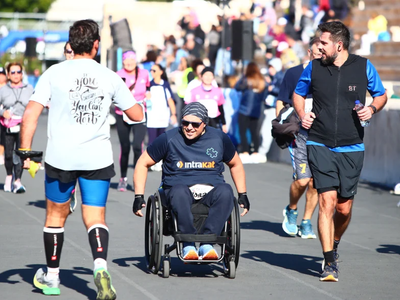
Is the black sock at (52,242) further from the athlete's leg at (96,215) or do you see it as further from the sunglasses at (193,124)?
the sunglasses at (193,124)

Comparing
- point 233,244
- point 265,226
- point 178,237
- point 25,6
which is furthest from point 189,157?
point 25,6

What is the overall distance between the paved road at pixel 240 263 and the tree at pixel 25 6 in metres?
51.5

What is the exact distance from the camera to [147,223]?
23.9ft

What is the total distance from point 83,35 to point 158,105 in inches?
347

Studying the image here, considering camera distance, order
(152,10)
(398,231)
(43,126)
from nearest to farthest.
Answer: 1. (398,231)
2. (43,126)
3. (152,10)

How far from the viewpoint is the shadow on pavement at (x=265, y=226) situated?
9703 millimetres

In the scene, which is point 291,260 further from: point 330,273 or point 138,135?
point 138,135

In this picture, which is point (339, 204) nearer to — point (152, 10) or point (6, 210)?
point (6, 210)

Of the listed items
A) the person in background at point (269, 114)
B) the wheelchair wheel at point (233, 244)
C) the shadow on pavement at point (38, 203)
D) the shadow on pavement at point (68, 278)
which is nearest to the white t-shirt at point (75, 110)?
the shadow on pavement at point (68, 278)

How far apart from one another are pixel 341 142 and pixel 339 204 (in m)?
0.54

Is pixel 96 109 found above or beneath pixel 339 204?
above

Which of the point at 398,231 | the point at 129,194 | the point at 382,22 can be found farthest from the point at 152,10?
the point at 398,231

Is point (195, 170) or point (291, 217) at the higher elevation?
point (195, 170)

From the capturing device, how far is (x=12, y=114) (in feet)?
41.5
